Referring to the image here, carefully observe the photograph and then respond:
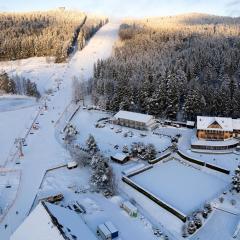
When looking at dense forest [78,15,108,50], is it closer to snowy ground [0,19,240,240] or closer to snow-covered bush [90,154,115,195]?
snowy ground [0,19,240,240]

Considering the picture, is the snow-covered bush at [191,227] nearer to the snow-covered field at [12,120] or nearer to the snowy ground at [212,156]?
the snowy ground at [212,156]

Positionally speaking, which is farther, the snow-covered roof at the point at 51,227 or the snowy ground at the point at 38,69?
the snowy ground at the point at 38,69

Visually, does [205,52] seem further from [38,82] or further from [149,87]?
[38,82]

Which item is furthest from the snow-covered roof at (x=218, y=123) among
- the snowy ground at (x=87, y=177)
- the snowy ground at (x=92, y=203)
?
the snowy ground at (x=92, y=203)

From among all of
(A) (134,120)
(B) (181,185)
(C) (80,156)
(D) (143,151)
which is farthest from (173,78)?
(B) (181,185)

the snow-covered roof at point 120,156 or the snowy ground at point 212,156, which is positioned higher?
the snow-covered roof at point 120,156

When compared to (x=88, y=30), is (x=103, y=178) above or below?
below

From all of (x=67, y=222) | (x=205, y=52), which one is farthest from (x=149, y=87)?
(x=67, y=222)

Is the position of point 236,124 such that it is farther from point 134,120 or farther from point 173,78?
point 173,78
